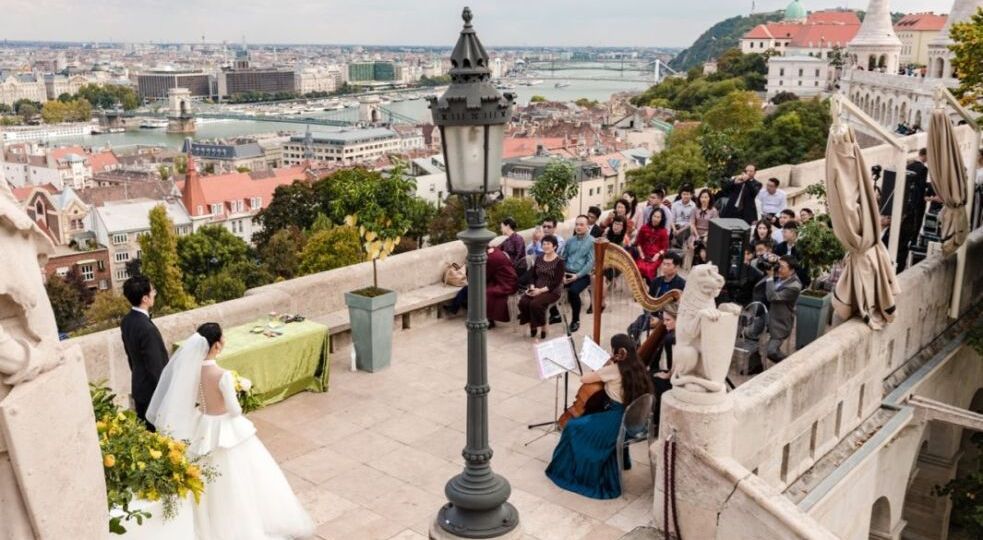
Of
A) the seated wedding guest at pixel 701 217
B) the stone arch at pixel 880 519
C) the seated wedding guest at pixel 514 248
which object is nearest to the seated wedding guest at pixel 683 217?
the seated wedding guest at pixel 701 217

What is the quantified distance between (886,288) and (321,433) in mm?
4675

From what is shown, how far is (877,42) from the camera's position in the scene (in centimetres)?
7788

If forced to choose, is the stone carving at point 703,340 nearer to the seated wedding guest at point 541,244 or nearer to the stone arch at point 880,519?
the stone arch at point 880,519

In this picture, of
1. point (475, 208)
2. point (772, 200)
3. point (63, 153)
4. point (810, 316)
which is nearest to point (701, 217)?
point (772, 200)

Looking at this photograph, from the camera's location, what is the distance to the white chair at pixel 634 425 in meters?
6.06

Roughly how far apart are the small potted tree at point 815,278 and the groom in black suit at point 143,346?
518 cm

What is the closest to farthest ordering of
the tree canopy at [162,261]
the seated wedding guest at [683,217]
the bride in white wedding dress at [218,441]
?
the bride in white wedding dress at [218,441]
the seated wedding guest at [683,217]
the tree canopy at [162,261]

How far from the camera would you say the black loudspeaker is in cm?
806

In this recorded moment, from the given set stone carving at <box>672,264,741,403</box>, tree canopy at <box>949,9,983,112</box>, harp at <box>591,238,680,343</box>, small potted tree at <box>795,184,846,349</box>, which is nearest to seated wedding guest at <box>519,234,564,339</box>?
harp at <box>591,238,680,343</box>

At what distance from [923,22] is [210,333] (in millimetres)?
117733

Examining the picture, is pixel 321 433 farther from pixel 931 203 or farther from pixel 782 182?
pixel 782 182

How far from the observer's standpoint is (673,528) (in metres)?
5.59

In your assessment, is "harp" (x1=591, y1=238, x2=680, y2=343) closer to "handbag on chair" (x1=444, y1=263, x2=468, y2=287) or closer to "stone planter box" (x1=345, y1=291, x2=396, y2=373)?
"stone planter box" (x1=345, y1=291, x2=396, y2=373)

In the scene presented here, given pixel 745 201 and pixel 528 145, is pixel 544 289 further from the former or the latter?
pixel 528 145
